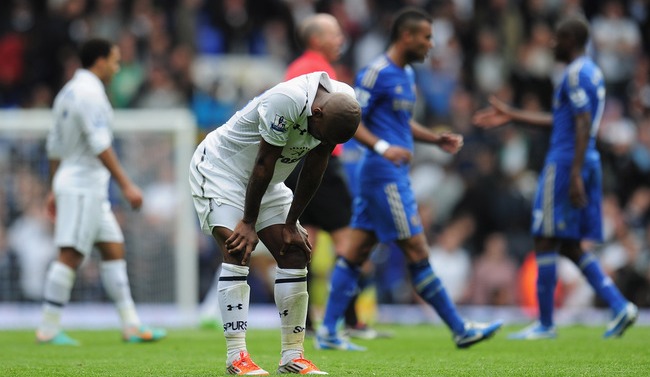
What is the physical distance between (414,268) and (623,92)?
415 inches

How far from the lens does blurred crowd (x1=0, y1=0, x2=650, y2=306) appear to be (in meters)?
16.0

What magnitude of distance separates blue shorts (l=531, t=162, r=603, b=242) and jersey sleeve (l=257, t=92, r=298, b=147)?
14.5ft

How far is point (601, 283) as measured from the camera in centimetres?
1050

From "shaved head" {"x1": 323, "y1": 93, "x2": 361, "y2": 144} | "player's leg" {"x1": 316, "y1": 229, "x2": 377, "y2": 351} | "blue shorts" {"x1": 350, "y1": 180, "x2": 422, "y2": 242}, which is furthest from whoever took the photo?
"player's leg" {"x1": 316, "y1": 229, "x2": 377, "y2": 351}

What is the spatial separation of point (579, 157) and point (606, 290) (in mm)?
1320

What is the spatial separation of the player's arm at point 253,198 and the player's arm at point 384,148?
2.20 meters

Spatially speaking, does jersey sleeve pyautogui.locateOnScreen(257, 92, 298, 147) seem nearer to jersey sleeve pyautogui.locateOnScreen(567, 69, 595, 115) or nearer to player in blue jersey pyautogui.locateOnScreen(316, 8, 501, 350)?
player in blue jersey pyautogui.locateOnScreen(316, 8, 501, 350)

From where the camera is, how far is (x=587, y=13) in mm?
20062

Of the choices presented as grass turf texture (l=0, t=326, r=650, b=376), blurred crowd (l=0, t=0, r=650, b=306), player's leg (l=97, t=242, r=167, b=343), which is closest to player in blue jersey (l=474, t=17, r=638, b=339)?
grass turf texture (l=0, t=326, r=650, b=376)

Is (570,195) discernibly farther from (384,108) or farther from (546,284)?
(384,108)

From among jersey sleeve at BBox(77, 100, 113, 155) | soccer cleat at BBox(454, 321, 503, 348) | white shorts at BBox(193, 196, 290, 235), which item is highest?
jersey sleeve at BBox(77, 100, 113, 155)

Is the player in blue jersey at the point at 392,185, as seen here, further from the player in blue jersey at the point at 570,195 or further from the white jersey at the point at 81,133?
the white jersey at the point at 81,133

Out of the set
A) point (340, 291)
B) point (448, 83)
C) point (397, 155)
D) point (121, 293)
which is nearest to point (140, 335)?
point (121, 293)

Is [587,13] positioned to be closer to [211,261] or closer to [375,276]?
[375,276]
